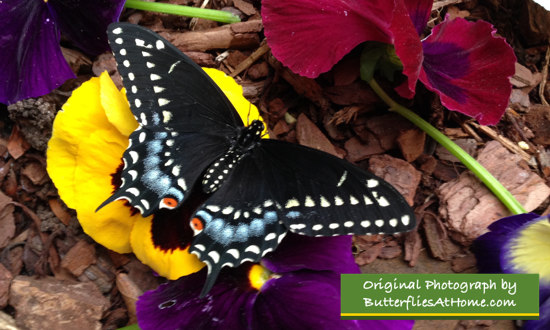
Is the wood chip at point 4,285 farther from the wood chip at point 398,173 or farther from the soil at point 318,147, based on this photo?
the wood chip at point 398,173

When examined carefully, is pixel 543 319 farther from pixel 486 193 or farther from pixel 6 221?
pixel 6 221

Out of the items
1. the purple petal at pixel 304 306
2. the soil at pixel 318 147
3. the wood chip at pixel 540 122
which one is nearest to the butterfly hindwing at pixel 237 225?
the purple petal at pixel 304 306

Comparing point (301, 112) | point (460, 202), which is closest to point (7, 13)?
point (301, 112)

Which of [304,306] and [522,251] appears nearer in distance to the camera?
[304,306]

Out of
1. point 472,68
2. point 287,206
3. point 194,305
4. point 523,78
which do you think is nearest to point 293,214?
point 287,206

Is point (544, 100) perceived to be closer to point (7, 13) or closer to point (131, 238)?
point (131, 238)

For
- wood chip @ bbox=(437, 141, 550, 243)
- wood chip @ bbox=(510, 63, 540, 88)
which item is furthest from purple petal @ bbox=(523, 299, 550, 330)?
wood chip @ bbox=(510, 63, 540, 88)
